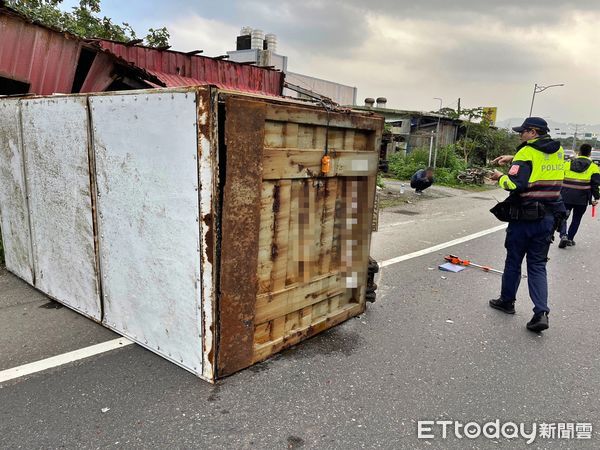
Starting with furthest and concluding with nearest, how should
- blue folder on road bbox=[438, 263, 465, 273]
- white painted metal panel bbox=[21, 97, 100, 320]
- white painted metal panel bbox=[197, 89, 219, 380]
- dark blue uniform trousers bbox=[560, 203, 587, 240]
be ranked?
1. dark blue uniform trousers bbox=[560, 203, 587, 240]
2. blue folder on road bbox=[438, 263, 465, 273]
3. white painted metal panel bbox=[21, 97, 100, 320]
4. white painted metal panel bbox=[197, 89, 219, 380]

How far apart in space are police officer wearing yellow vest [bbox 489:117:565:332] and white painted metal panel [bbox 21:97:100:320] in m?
3.69

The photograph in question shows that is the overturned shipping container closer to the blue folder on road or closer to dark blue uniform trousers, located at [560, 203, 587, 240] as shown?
the blue folder on road

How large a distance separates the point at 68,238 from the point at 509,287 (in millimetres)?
4243

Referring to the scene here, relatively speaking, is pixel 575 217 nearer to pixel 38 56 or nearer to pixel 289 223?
pixel 289 223

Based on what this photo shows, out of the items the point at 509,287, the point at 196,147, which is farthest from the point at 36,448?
the point at 509,287

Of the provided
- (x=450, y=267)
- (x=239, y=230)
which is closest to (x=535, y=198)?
(x=450, y=267)

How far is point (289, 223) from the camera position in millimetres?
3115

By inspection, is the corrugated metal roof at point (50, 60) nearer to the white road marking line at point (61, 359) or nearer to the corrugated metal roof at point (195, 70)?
the corrugated metal roof at point (195, 70)

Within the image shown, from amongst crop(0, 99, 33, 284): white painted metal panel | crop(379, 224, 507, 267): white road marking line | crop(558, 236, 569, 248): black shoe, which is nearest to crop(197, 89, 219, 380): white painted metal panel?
crop(0, 99, 33, 284): white painted metal panel

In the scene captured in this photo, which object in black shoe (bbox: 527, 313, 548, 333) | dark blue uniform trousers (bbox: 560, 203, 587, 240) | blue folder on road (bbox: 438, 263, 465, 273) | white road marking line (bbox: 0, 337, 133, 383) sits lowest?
blue folder on road (bbox: 438, 263, 465, 273)

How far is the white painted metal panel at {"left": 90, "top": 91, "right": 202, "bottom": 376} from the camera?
8.45ft

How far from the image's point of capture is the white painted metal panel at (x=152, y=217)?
2574 mm

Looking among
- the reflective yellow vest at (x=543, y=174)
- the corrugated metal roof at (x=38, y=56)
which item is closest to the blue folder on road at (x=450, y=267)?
the reflective yellow vest at (x=543, y=174)

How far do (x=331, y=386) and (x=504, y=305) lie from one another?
97.0 inches
